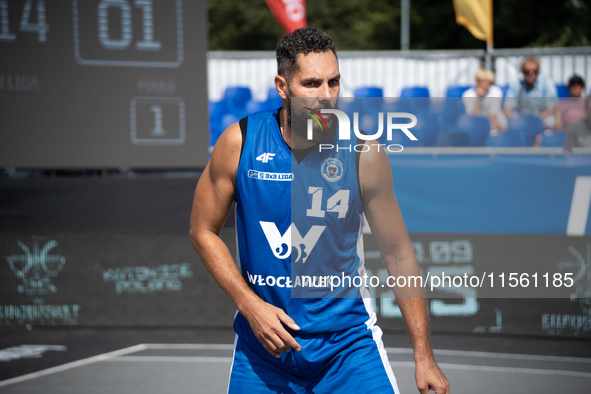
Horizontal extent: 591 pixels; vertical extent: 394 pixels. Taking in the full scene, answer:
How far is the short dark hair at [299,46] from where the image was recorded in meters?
2.12

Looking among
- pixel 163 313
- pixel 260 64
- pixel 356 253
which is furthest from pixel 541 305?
pixel 260 64

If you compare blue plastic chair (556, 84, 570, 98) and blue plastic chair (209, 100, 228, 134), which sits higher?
blue plastic chair (556, 84, 570, 98)

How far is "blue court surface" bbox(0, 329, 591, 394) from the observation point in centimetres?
471

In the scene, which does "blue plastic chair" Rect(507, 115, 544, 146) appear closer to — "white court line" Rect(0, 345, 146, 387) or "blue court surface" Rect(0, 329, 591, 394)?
"blue court surface" Rect(0, 329, 591, 394)

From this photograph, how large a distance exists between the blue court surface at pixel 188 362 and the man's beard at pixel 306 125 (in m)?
2.86

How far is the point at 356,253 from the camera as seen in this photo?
2.26 meters

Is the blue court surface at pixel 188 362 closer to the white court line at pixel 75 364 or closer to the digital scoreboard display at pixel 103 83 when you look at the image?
the white court line at pixel 75 364

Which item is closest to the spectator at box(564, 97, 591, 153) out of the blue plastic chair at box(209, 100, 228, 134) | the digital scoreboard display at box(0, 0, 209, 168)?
the digital scoreboard display at box(0, 0, 209, 168)

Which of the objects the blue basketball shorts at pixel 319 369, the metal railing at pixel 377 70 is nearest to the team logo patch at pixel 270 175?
the blue basketball shorts at pixel 319 369

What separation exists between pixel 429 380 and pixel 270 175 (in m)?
0.80

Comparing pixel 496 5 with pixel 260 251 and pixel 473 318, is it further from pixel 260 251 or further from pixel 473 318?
pixel 260 251

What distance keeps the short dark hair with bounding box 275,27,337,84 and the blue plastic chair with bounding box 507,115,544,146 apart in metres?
4.50

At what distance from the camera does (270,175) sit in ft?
7.23

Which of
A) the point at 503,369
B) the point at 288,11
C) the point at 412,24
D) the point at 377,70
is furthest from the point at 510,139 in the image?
the point at 412,24
